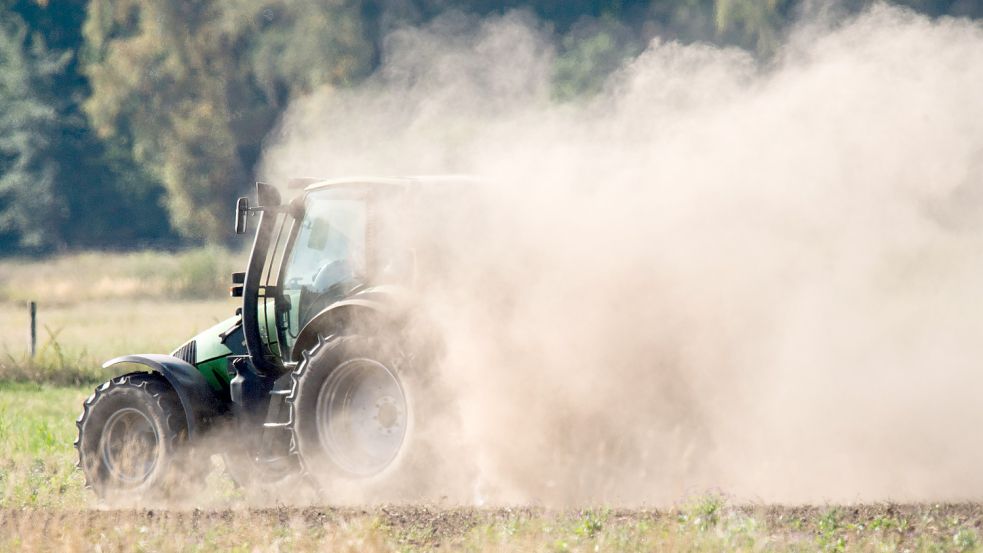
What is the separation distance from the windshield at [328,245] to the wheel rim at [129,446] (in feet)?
4.82

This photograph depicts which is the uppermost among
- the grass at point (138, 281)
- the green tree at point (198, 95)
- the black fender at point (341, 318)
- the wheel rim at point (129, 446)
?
the green tree at point (198, 95)

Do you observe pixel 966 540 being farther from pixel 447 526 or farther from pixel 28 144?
pixel 28 144

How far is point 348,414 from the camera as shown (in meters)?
9.34

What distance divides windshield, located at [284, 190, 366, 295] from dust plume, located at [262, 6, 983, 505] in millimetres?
865

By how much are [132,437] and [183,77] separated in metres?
38.0

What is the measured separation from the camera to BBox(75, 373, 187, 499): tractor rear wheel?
9.98 m

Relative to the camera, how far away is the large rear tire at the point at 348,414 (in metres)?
9.08

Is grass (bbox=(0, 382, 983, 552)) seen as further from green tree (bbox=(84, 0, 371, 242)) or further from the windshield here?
green tree (bbox=(84, 0, 371, 242))

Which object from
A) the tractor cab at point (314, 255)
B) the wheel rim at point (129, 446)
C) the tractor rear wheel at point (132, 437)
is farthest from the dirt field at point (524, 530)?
the tractor cab at point (314, 255)

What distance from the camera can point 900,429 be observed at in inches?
345

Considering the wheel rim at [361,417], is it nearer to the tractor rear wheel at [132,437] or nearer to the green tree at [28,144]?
the tractor rear wheel at [132,437]

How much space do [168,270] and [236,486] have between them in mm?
33099

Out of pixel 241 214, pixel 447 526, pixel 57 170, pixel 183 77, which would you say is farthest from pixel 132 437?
pixel 57 170

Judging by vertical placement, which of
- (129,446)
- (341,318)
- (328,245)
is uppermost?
(328,245)
